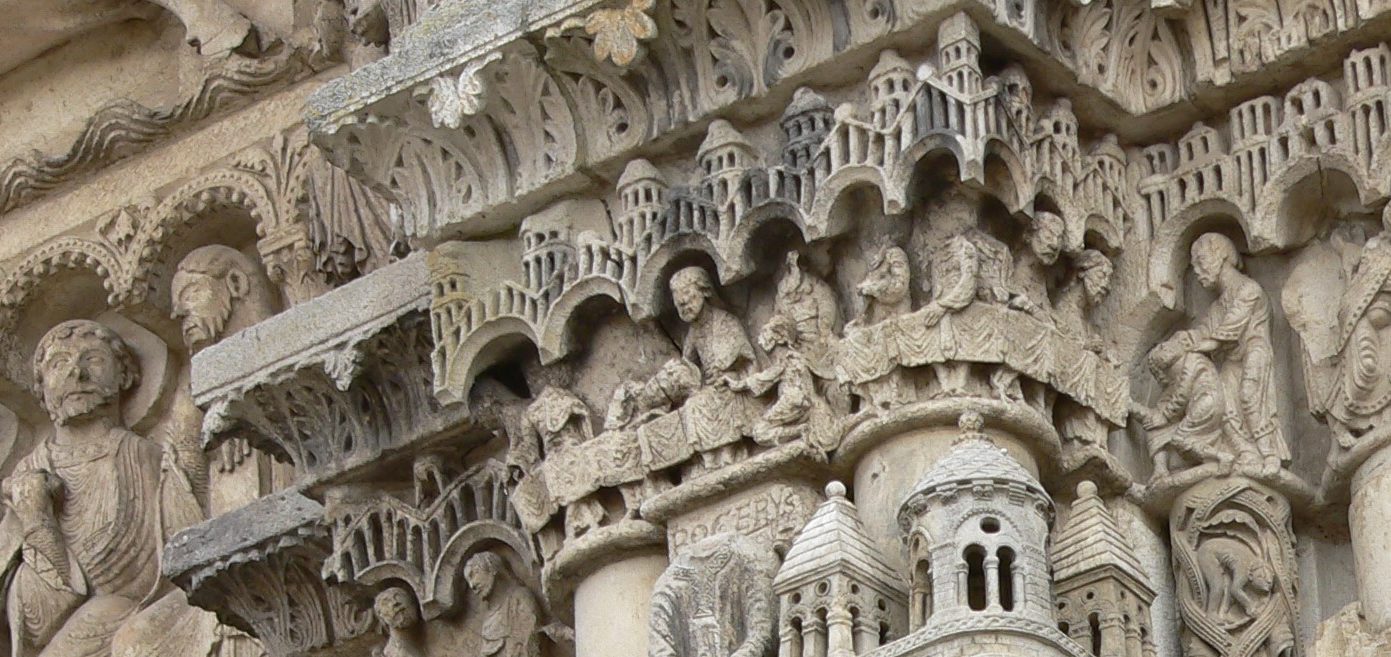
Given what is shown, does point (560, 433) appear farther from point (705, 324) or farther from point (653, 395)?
point (705, 324)

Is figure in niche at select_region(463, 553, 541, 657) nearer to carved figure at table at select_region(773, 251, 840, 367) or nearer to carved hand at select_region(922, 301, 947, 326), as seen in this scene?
carved figure at table at select_region(773, 251, 840, 367)

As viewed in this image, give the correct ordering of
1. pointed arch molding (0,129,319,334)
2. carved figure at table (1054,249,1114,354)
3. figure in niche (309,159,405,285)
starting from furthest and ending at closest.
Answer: pointed arch molding (0,129,319,334) < figure in niche (309,159,405,285) < carved figure at table (1054,249,1114,354)

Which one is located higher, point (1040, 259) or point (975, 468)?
point (1040, 259)

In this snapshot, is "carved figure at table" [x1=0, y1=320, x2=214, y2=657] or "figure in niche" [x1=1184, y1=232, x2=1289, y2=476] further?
"carved figure at table" [x1=0, y1=320, x2=214, y2=657]

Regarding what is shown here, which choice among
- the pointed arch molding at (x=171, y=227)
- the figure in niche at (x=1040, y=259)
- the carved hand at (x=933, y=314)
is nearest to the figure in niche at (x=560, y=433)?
the carved hand at (x=933, y=314)

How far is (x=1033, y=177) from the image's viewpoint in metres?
10.5

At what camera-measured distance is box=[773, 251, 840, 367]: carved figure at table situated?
1055 centimetres

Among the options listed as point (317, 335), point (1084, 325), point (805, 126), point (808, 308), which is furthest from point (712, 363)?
point (317, 335)

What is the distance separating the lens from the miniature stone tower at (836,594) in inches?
390

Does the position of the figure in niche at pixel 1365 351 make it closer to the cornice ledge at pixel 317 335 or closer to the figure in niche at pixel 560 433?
the figure in niche at pixel 560 433

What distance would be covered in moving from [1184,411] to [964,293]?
64 cm

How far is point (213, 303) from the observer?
13.3 m

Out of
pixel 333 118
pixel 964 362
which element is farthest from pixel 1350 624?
pixel 333 118

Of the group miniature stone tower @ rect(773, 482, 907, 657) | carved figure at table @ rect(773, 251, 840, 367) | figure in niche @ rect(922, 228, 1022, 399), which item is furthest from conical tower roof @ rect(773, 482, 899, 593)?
carved figure at table @ rect(773, 251, 840, 367)
